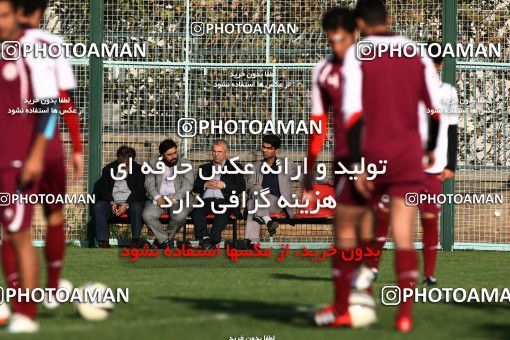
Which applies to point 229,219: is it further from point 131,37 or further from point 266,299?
point 266,299

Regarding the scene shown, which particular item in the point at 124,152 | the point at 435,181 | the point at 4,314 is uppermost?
the point at 124,152

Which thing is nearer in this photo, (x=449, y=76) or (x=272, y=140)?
(x=272, y=140)

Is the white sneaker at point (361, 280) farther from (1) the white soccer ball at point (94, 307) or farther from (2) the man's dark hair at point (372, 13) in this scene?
(2) the man's dark hair at point (372, 13)

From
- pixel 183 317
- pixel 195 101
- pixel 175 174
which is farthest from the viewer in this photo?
pixel 195 101

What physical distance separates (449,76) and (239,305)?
1000cm

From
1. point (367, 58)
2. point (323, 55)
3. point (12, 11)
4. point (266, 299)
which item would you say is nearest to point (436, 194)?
point (266, 299)

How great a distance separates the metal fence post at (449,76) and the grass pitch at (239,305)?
277 cm

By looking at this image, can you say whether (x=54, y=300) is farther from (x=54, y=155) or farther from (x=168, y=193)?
(x=168, y=193)

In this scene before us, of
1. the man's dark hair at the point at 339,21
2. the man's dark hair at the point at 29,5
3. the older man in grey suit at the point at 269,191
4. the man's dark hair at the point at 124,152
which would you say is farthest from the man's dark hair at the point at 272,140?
the man's dark hair at the point at 29,5

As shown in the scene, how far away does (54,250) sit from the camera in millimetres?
9344

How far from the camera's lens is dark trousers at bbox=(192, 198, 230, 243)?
18.6 meters

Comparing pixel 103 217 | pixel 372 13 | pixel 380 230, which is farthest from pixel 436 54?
pixel 103 217

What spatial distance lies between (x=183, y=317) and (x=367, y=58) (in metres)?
2.19

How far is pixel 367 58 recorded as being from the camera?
9031 mm
